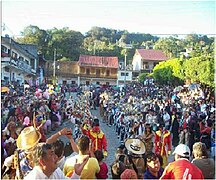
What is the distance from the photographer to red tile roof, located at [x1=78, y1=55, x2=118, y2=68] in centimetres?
1467

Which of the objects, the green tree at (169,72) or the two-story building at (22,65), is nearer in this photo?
the two-story building at (22,65)

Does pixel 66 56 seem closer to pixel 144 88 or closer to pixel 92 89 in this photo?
pixel 92 89

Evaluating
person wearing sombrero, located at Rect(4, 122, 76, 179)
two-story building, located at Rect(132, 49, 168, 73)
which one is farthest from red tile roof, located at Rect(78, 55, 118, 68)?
person wearing sombrero, located at Rect(4, 122, 76, 179)

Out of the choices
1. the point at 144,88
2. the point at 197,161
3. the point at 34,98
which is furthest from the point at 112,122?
the point at 197,161

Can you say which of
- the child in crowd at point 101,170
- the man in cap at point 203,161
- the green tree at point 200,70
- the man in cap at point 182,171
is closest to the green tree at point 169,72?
the green tree at point 200,70

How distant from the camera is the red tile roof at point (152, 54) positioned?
16.2 m

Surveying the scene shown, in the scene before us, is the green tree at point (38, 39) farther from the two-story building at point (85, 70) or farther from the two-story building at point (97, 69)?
the two-story building at point (97, 69)

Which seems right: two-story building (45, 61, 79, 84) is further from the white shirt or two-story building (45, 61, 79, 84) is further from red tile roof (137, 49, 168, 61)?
the white shirt

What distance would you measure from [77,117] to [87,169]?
8.27 m

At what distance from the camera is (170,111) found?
1385 centimetres

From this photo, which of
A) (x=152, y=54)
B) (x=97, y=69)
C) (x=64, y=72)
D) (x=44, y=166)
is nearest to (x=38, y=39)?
(x=64, y=72)

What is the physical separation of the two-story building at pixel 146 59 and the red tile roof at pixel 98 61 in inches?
41.2

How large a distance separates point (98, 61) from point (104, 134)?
7014mm

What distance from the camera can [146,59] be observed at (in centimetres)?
1750
